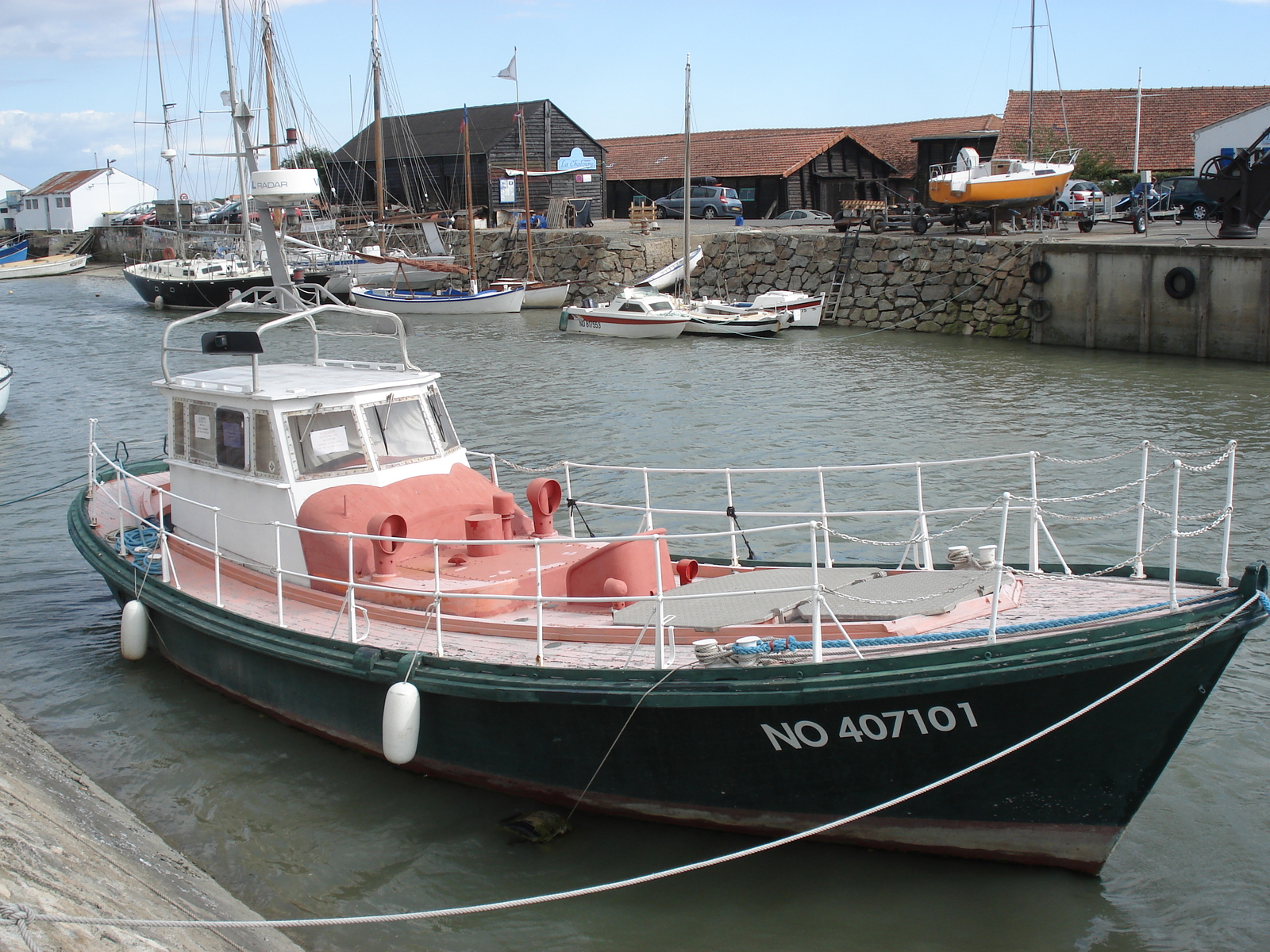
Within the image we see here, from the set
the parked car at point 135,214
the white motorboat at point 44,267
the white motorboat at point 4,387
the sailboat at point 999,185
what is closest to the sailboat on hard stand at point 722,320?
the sailboat at point 999,185

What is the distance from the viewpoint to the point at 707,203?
5238cm

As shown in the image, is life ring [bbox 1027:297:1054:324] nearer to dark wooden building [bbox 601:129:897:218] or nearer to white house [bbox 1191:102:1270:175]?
white house [bbox 1191:102:1270:175]

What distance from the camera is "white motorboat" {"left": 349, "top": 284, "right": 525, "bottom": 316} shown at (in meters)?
40.9

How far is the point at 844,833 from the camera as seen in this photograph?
6.77m

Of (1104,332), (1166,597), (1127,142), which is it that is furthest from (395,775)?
(1127,142)

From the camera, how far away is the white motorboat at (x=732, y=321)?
33.4 metres

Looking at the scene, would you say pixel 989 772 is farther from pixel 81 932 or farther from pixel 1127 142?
pixel 1127 142

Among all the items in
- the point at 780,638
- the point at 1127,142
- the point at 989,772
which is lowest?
the point at 989,772

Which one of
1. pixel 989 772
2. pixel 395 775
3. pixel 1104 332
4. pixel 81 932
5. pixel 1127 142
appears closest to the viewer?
pixel 81 932

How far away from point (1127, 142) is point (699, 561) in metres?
48.2

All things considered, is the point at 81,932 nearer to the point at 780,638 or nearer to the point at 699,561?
the point at 780,638

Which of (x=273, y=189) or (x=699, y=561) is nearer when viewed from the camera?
(x=699, y=561)

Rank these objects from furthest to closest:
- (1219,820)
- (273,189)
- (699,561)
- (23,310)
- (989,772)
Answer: (23,310)
(273,189)
(699,561)
(1219,820)
(989,772)

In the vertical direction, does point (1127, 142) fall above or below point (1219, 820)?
above
